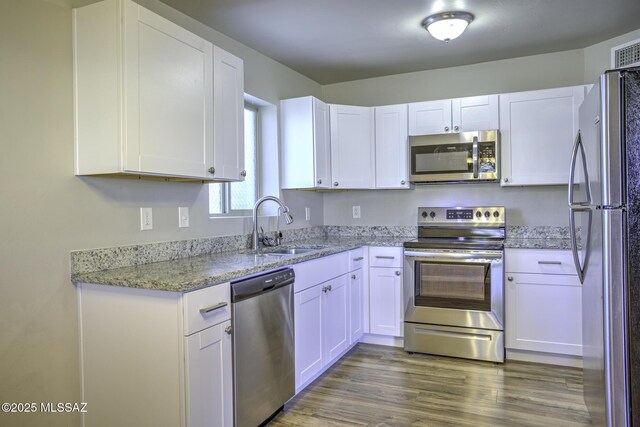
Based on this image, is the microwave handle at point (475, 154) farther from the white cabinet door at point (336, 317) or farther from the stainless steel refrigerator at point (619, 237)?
the stainless steel refrigerator at point (619, 237)

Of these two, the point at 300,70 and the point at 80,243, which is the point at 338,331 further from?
the point at 300,70

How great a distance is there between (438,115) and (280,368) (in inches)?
94.2

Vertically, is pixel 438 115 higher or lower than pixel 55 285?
higher

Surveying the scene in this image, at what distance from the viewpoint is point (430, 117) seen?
363 cm

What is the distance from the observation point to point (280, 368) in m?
2.33

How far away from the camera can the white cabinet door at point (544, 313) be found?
305 centimetres

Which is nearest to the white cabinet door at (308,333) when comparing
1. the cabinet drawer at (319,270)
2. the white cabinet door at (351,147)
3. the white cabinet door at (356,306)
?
the cabinet drawer at (319,270)

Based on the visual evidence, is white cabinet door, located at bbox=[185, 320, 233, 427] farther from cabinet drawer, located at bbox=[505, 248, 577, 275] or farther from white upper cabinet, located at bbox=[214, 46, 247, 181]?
cabinet drawer, located at bbox=[505, 248, 577, 275]

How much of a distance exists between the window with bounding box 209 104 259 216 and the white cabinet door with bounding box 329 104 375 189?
69 centimetres

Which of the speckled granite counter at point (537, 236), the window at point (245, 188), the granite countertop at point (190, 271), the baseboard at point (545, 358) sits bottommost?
the baseboard at point (545, 358)

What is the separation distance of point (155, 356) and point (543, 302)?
2.64 metres

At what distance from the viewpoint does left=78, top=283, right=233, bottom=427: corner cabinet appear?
5.63 ft

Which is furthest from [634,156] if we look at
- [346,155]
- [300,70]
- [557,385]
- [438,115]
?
[300,70]

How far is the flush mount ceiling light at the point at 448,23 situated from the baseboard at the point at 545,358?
7.53 ft
